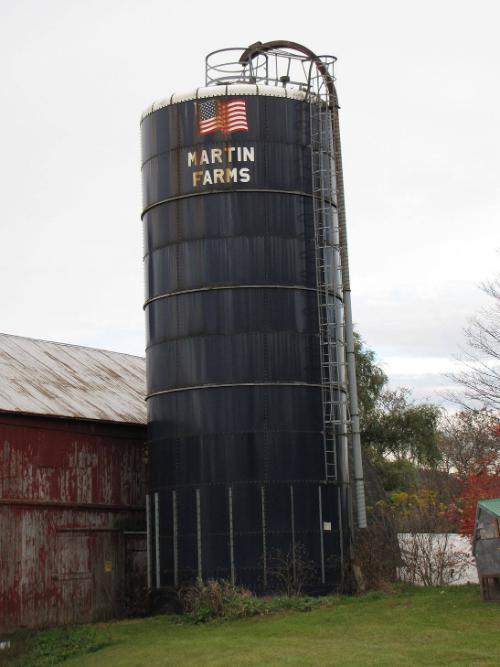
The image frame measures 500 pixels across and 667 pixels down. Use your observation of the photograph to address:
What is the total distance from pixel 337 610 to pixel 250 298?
7972 millimetres

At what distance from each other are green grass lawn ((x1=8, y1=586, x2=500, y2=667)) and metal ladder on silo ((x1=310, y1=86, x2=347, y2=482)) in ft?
13.7

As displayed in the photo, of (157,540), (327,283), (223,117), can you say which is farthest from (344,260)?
(157,540)

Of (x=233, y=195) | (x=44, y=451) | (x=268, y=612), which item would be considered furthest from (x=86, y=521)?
(x=233, y=195)

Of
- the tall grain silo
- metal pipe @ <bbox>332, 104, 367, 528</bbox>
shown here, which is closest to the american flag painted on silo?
the tall grain silo

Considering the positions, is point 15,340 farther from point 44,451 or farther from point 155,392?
point 155,392

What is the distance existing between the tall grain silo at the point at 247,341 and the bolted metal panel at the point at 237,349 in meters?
0.03

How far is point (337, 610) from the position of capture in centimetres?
2281

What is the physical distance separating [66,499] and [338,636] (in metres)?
10.7

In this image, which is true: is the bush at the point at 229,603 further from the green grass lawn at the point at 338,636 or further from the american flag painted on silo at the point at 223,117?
the american flag painted on silo at the point at 223,117

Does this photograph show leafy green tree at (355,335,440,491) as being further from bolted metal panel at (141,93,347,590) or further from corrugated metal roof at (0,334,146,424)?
bolted metal panel at (141,93,347,590)

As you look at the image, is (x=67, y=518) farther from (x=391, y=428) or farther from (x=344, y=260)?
(x=391, y=428)

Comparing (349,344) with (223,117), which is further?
(349,344)

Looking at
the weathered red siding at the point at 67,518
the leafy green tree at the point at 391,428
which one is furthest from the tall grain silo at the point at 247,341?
the leafy green tree at the point at 391,428

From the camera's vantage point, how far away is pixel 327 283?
86.1ft
